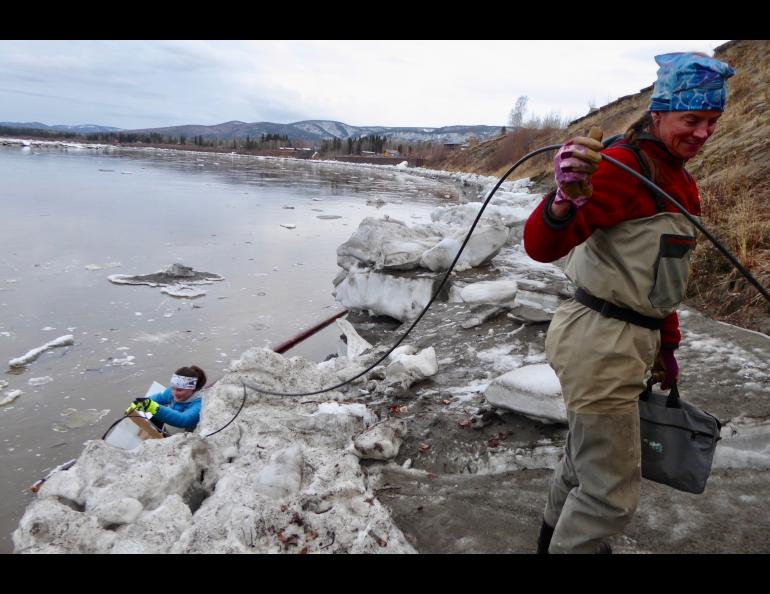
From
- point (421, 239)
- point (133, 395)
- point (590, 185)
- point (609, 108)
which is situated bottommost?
point (133, 395)

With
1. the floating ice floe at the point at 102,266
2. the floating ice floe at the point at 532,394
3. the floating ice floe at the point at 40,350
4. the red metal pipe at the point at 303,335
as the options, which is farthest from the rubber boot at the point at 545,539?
the floating ice floe at the point at 102,266

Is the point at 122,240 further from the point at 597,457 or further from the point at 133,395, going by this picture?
the point at 597,457

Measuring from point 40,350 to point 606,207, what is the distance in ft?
19.2

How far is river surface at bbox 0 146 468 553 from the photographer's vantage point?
13.4 ft

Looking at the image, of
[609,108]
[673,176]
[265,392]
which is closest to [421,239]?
[265,392]

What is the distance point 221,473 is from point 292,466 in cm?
54

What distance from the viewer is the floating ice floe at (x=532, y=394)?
2.77 meters

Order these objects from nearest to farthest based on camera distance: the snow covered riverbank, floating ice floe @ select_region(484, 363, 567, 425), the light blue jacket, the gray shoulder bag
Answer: the gray shoulder bag, the snow covered riverbank, floating ice floe @ select_region(484, 363, 567, 425), the light blue jacket

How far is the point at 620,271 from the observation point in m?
1.48

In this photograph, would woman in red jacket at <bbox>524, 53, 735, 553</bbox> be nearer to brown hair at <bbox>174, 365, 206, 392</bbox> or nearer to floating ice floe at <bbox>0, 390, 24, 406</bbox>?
brown hair at <bbox>174, 365, 206, 392</bbox>

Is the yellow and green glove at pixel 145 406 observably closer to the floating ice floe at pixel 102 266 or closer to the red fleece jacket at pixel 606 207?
the red fleece jacket at pixel 606 207

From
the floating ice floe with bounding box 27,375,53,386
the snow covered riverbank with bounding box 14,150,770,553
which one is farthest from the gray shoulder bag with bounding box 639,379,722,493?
the floating ice floe with bounding box 27,375,53,386

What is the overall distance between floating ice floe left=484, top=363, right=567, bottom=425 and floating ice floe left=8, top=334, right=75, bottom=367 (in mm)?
4720

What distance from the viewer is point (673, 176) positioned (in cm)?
154
